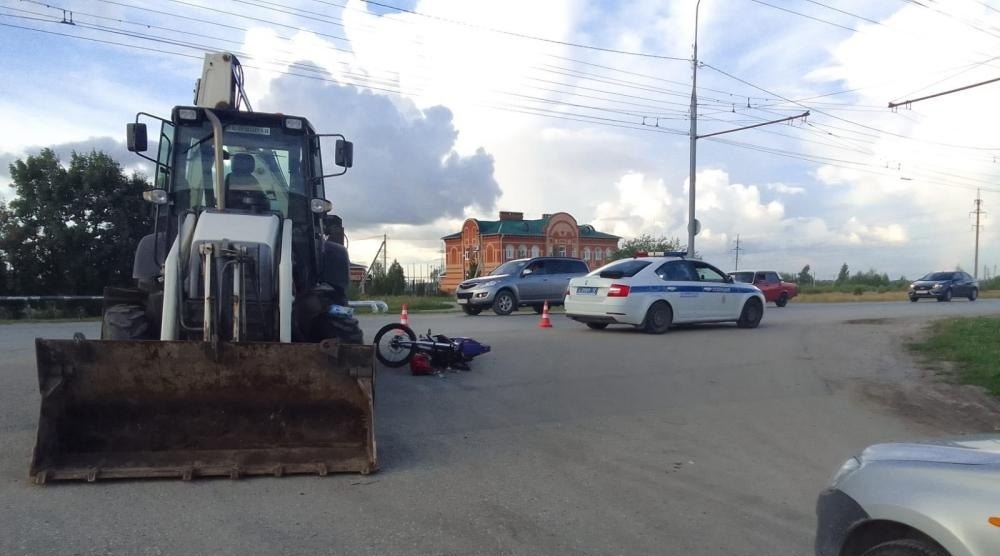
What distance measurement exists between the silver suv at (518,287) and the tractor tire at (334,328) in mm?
15269

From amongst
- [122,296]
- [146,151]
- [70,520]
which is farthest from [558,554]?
[146,151]

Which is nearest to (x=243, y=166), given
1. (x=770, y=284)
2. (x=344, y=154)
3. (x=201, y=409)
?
(x=344, y=154)

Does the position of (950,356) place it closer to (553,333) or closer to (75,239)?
(553,333)

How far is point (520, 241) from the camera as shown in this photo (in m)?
64.9

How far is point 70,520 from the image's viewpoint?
4.96 metres

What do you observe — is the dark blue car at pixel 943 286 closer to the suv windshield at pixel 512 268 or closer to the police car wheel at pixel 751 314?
the suv windshield at pixel 512 268

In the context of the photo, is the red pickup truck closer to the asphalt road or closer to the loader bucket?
the asphalt road

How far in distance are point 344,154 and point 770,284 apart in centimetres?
2926

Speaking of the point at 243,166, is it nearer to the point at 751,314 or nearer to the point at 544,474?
the point at 544,474

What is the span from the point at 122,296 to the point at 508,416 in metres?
4.10

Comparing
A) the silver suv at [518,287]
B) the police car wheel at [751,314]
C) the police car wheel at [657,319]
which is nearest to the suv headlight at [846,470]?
the police car wheel at [657,319]

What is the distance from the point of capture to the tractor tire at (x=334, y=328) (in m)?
7.95

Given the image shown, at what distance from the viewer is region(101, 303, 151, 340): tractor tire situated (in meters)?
7.27

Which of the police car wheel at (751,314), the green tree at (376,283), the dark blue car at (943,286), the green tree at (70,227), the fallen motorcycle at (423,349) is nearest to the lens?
the fallen motorcycle at (423,349)
